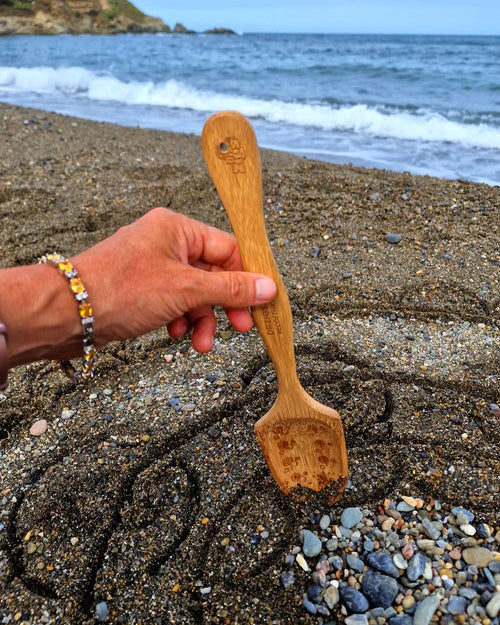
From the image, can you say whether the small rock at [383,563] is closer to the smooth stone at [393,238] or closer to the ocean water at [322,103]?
the smooth stone at [393,238]

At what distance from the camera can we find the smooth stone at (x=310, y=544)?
2.01m

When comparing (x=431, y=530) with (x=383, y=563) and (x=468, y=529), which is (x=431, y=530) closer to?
(x=468, y=529)

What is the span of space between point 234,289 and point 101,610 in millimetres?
1295

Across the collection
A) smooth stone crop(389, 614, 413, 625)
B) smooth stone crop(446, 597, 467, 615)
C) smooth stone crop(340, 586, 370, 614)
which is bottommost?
smooth stone crop(340, 586, 370, 614)

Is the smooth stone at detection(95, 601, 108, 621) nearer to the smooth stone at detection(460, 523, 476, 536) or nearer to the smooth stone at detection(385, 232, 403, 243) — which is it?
the smooth stone at detection(460, 523, 476, 536)

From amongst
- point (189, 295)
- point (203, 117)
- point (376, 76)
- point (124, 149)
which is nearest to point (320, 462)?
point (189, 295)

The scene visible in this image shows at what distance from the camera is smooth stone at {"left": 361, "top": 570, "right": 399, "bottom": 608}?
6.00 feet

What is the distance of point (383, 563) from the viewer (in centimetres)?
194

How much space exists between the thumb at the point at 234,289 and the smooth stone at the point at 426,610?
1215 mm

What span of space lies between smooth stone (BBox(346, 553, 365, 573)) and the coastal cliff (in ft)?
227

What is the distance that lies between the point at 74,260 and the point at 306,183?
3.83m

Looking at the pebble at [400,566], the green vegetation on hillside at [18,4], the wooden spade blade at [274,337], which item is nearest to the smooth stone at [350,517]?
the pebble at [400,566]

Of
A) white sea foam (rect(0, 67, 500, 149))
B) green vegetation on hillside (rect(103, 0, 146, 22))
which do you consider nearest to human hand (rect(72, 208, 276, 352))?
white sea foam (rect(0, 67, 500, 149))

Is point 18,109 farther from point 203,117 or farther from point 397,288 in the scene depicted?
point 397,288
